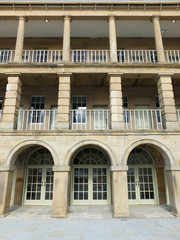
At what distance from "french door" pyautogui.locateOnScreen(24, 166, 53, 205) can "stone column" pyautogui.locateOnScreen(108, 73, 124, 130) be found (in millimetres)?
5143

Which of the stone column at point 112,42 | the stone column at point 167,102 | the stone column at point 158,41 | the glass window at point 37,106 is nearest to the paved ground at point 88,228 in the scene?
the stone column at point 167,102

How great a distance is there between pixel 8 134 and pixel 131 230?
6447 mm

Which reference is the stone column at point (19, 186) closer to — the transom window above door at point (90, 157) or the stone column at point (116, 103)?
the transom window above door at point (90, 157)

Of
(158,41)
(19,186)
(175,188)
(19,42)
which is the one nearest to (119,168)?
(175,188)

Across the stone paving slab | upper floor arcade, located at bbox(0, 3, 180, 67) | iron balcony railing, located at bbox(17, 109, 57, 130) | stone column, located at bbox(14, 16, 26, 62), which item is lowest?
the stone paving slab

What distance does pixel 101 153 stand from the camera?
10.2 m

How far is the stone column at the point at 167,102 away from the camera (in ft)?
26.1

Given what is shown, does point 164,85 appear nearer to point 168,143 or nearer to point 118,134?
point 168,143

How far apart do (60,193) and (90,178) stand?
122 inches

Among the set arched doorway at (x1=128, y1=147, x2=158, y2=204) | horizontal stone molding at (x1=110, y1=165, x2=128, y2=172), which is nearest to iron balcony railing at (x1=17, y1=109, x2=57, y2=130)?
horizontal stone molding at (x1=110, y1=165, x2=128, y2=172)

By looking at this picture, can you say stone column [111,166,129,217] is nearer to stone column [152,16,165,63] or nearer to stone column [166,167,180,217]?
stone column [166,167,180,217]

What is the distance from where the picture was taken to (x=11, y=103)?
8203 millimetres

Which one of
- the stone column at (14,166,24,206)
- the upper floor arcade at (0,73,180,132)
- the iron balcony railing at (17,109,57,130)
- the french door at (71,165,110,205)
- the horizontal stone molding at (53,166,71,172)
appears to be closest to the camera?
the horizontal stone molding at (53,166,71,172)

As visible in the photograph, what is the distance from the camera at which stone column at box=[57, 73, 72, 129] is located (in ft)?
26.1
